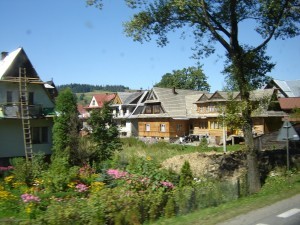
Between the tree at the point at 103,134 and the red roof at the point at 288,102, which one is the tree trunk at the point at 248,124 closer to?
the tree at the point at 103,134

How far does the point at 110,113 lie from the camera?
2739 cm

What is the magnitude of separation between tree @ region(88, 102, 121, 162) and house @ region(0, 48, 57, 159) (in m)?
4.62

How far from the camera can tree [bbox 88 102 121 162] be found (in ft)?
88.1

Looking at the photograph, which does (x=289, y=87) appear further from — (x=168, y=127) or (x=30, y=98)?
(x=30, y=98)

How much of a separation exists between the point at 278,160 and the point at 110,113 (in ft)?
38.8

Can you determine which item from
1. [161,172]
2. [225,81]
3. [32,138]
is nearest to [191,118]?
[32,138]

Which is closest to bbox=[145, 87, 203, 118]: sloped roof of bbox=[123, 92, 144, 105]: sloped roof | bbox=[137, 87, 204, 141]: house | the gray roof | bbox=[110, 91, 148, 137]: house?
bbox=[137, 87, 204, 141]: house

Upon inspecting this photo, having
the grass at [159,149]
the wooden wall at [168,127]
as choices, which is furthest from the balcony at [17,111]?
the wooden wall at [168,127]

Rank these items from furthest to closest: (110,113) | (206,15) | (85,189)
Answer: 1. (110,113)
2. (206,15)
3. (85,189)

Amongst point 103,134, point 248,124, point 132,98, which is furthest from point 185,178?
point 132,98

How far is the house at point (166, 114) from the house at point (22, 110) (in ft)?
109

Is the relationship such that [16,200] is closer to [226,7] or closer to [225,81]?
[225,81]

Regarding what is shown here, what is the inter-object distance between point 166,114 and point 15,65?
35676 mm

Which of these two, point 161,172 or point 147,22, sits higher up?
point 147,22
